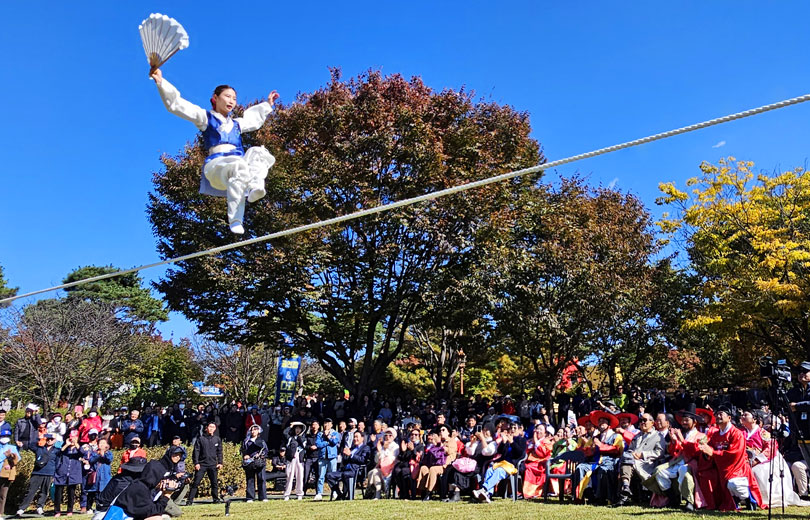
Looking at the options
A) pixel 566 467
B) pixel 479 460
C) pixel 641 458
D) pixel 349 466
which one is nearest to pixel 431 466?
pixel 479 460

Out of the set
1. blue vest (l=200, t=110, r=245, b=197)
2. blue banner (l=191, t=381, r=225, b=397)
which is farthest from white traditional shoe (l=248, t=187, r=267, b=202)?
blue banner (l=191, t=381, r=225, b=397)

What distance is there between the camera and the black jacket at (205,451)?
31.1 feet

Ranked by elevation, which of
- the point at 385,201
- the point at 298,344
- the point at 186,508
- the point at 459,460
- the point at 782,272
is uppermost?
the point at 385,201

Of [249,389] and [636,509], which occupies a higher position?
[249,389]

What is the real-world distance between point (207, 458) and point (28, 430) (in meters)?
4.08

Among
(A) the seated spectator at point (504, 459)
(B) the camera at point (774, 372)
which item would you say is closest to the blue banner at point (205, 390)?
(A) the seated spectator at point (504, 459)

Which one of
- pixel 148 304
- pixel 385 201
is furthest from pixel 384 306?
pixel 148 304

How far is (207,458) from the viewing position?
31.2 feet

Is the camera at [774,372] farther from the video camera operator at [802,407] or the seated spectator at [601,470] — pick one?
the seated spectator at [601,470]

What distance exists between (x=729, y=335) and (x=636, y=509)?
31.7 feet

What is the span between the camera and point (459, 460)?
8.73 meters

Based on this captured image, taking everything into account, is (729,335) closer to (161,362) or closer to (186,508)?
(186,508)

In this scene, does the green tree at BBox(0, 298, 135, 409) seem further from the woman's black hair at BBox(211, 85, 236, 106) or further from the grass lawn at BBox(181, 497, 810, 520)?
the woman's black hair at BBox(211, 85, 236, 106)

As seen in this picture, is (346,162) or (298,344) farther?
(298,344)
